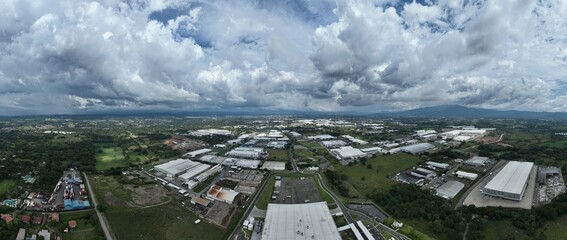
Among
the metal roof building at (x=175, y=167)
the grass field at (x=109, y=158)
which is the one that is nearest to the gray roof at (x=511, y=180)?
the metal roof building at (x=175, y=167)

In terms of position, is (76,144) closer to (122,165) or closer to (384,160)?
(122,165)

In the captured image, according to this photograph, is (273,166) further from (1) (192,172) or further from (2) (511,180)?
(2) (511,180)

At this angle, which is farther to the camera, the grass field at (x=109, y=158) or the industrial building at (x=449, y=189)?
the grass field at (x=109, y=158)

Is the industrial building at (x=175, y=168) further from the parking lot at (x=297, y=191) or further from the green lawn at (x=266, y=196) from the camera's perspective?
the parking lot at (x=297, y=191)

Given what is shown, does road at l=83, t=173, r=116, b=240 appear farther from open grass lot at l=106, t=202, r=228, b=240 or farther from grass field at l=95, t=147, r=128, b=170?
grass field at l=95, t=147, r=128, b=170

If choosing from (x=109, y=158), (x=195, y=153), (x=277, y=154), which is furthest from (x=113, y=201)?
(x=277, y=154)
